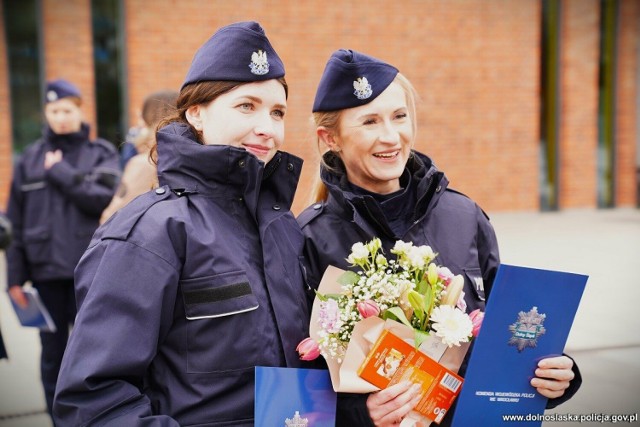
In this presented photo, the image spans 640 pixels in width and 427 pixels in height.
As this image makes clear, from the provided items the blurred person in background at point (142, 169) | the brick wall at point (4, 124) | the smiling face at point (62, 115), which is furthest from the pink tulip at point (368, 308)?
the brick wall at point (4, 124)

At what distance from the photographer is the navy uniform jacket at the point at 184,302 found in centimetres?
171

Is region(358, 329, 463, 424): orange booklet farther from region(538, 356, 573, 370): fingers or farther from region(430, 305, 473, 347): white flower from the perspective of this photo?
region(538, 356, 573, 370): fingers

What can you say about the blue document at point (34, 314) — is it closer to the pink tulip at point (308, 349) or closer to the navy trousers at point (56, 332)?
the navy trousers at point (56, 332)

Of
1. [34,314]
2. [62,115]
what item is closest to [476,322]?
[34,314]

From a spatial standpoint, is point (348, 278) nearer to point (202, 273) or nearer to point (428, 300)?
point (428, 300)

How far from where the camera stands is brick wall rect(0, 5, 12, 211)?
10.4 metres

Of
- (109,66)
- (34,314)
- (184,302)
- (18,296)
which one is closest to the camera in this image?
(184,302)

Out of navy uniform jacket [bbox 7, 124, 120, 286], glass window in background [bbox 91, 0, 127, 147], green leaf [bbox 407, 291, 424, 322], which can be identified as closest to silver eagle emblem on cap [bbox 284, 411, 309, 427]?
green leaf [bbox 407, 291, 424, 322]

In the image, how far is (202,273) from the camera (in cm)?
183

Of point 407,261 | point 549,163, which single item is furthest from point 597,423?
point 549,163

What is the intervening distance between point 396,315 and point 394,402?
0.24 metres

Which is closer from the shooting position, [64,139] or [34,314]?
[34,314]

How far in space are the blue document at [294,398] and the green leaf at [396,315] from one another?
232 mm

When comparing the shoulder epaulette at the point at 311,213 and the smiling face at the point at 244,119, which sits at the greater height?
the smiling face at the point at 244,119
